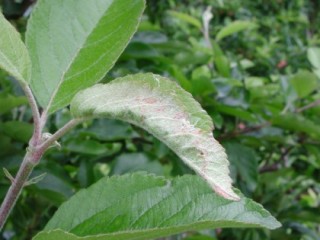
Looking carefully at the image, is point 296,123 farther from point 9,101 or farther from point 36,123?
Result: point 36,123

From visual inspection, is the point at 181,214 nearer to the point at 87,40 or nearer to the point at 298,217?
the point at 87,40

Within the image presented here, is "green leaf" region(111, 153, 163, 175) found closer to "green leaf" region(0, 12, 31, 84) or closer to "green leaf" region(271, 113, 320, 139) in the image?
"green leaf" region(271, 113, 320, 139)

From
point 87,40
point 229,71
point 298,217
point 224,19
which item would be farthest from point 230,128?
point 224,19

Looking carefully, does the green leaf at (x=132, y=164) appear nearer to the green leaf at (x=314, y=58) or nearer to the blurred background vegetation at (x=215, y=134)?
the blurred background vegetation at (x=215, y=134)

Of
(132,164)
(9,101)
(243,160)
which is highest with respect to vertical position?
(9,101)

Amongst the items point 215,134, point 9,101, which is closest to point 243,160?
point 215,134
